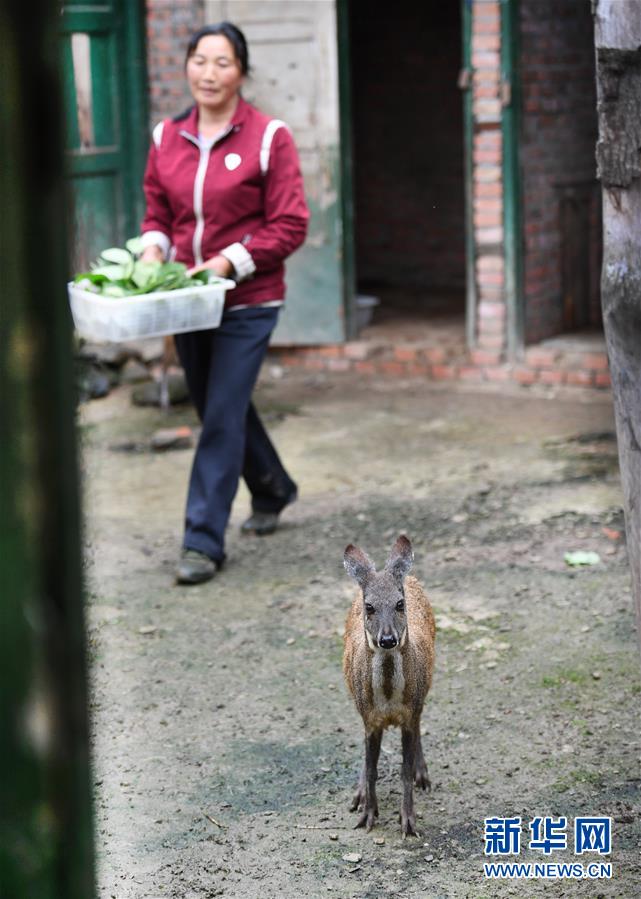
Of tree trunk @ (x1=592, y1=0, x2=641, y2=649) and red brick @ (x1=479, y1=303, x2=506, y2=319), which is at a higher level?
tree trunk @ (x1=592, y1=0, x2=641, y2=649)

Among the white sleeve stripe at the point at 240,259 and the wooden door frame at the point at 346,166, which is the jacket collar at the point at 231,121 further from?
the wooden door frame at the point at 346,166

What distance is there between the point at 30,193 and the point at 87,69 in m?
9.38

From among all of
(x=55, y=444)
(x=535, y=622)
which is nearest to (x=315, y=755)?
(x=535, y=622)

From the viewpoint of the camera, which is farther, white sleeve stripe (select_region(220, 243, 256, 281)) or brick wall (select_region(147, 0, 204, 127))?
brick wall (select_region(147, 0, 204, 127))

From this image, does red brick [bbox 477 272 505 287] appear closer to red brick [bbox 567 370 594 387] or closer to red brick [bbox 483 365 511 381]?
red brick [bbox 483 365 511 381]

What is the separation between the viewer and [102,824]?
4.08 meters

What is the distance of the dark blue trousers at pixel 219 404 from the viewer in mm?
5961

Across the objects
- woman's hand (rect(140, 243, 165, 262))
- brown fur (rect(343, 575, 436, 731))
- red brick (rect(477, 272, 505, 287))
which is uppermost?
woman's hand (rect(140, 243, 165, 262))

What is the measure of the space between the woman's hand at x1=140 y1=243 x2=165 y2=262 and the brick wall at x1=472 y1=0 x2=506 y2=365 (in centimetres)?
372

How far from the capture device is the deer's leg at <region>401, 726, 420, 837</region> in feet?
12.7

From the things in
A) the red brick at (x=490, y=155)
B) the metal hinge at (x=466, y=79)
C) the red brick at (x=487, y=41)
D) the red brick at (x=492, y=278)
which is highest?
the red brick at (x=487, y=41)

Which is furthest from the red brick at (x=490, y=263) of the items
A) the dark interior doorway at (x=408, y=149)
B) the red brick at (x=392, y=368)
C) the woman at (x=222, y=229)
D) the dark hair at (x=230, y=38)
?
the dark hair at (x=230, y=38)

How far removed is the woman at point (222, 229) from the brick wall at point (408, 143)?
7.33 metres

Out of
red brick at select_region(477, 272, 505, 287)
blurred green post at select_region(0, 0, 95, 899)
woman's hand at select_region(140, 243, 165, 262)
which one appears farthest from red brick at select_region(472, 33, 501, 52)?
blurred green post at select_region(0, 0, 95, 899)
